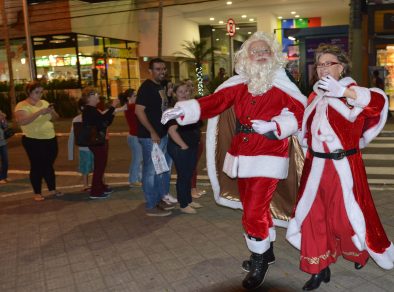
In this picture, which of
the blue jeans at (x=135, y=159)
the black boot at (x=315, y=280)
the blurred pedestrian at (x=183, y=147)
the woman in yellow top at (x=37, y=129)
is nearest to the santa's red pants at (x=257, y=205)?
the black boot at (x=315, y=280)

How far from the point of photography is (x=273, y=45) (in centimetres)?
388

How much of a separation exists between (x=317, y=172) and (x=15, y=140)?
14.4 metres

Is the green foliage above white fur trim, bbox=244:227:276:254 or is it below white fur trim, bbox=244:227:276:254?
above

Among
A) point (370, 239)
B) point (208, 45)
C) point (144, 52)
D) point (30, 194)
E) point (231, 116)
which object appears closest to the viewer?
point (370, 239)

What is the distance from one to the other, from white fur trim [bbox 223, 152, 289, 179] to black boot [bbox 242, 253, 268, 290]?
0.69m

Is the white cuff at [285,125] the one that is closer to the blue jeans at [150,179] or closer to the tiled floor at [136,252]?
the tiled floor at [136,252]

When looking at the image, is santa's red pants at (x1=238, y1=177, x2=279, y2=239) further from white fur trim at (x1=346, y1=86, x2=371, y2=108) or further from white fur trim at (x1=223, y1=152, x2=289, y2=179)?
white fur trim at (x1=346, y1=86, x2=371, y2=108)

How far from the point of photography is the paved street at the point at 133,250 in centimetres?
390

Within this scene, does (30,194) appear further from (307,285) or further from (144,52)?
(144,52)

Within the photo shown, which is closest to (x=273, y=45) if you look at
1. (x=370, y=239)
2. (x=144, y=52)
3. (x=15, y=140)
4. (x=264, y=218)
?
(x=264, y=218)

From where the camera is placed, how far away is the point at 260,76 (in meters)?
3.76

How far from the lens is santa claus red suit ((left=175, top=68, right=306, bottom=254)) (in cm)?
375

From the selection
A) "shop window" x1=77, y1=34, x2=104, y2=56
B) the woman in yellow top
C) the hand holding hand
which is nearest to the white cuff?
the hand holding hand

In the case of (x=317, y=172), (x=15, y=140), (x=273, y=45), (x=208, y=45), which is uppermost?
(x=208, y=45)
